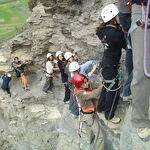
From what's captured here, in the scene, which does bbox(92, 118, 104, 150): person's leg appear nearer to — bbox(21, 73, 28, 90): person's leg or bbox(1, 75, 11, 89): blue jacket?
bbox(21, 73, 28, 90): person's leg

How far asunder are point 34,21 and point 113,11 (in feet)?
22.9

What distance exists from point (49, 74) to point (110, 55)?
507 centimetres

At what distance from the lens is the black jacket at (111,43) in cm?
563

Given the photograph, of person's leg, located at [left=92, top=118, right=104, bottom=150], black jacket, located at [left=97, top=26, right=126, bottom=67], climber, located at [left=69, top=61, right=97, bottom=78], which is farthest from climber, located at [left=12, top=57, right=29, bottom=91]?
black jacket, located at [left=97, top=26, right=126, bottom=67]

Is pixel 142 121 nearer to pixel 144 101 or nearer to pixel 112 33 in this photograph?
pixel 144 101

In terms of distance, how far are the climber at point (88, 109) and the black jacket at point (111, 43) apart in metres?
0.74

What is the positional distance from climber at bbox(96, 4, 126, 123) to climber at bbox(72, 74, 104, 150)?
361 millimetres

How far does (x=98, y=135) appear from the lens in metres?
6.68

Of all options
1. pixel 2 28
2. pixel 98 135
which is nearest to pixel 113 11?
pixel 98 135

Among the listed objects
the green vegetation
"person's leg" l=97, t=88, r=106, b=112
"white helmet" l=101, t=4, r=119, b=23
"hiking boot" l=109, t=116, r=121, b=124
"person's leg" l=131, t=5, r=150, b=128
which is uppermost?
"white helmet" l=101, t=4, r=119, b=23

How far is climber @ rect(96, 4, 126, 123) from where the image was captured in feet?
18.5

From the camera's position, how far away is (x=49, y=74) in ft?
35.2

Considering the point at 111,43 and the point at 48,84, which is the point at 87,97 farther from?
the point at 48,84

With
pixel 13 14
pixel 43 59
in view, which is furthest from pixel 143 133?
pixel 13 14
